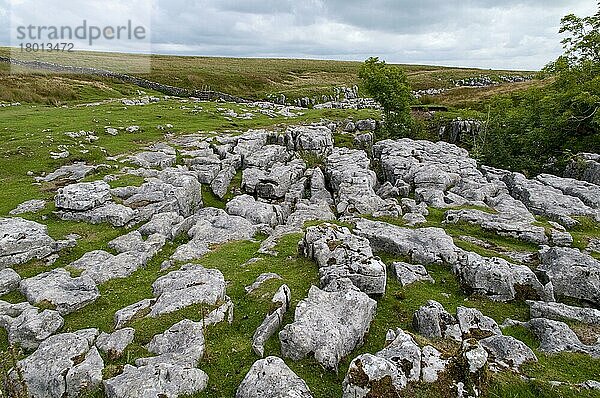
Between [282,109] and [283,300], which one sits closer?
[283,300]

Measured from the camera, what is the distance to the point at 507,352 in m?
13.4

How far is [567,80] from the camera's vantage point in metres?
50.4

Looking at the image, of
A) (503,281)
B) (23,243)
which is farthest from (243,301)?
(23,243)

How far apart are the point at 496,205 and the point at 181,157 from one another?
2945 centimetres

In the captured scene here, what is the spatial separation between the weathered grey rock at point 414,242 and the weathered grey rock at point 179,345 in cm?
1132

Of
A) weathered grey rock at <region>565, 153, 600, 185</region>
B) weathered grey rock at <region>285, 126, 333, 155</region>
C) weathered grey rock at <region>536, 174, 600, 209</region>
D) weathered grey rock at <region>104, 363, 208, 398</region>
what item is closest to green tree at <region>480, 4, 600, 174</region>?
weathered grey rock at <region>565, 153, 600, 185</region>

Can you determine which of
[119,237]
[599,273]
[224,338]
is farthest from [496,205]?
[119,237]

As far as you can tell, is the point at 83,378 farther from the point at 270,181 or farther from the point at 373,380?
the point at 270,181

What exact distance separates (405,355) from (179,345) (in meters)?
7.68

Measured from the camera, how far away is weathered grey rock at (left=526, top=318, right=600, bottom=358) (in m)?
13.9

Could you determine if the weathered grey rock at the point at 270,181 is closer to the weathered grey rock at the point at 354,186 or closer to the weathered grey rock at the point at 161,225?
the weathered grey rock at the point at 354,186

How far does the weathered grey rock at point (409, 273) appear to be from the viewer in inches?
751

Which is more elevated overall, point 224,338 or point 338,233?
point 338,233

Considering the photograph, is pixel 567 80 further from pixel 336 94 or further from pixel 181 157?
pixel 336 94
